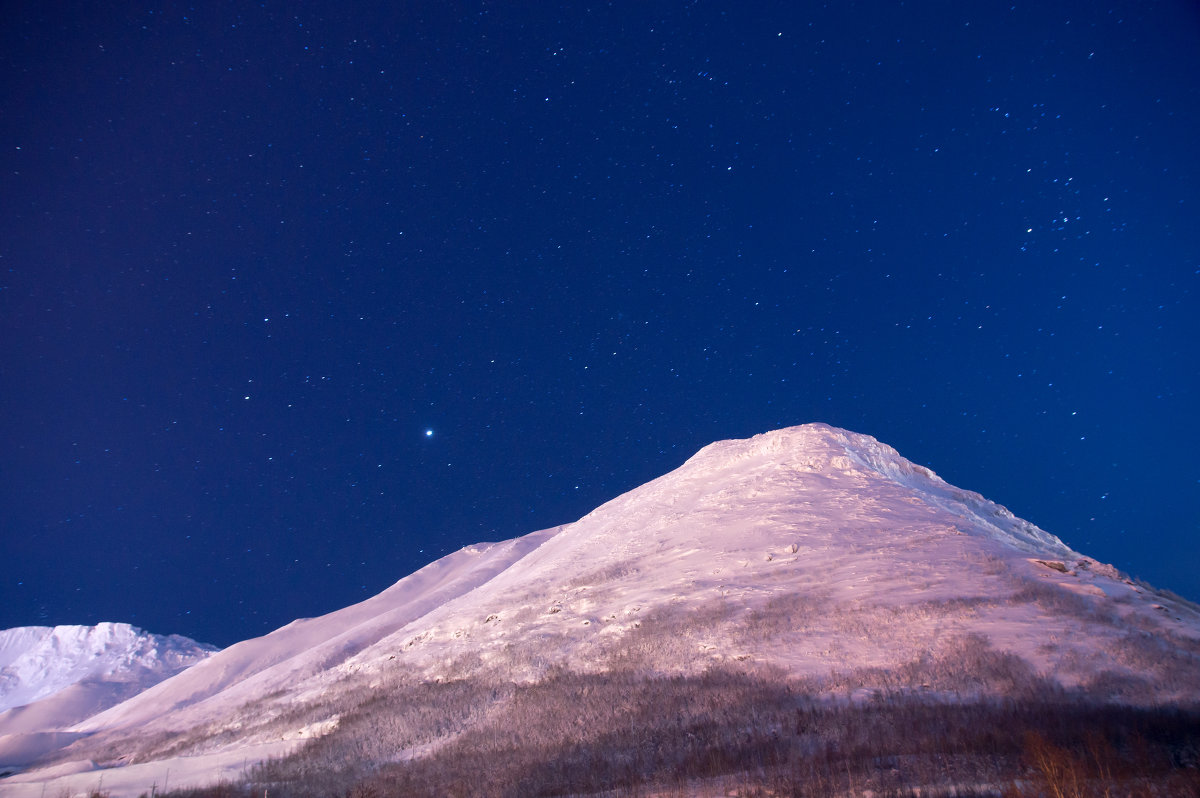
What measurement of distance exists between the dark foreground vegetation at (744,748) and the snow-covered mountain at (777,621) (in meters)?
0.95

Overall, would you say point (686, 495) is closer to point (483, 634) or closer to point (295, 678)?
point (483, 634)

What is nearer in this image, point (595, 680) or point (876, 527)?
point (595, 680)

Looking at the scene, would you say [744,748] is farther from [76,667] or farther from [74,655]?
[74,655]

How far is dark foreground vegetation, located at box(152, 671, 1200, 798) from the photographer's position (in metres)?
8.96

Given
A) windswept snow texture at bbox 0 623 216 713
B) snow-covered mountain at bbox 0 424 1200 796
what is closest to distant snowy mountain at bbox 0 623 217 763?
windswept snow texture at bbox 0 623 216 713

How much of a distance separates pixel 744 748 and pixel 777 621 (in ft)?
27.8

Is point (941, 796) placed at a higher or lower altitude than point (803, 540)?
lower

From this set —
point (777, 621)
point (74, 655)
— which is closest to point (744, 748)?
point (777, 621)

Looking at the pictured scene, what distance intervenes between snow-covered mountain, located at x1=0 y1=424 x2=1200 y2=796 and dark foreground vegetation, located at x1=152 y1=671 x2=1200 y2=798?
948 millimetres

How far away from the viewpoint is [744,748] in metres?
11.1

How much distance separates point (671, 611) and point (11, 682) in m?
185

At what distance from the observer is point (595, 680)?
17.0 meters

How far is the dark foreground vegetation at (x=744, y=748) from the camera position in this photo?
896 centimetres

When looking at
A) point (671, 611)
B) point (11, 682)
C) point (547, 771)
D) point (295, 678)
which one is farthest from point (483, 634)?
point (11, 682)
